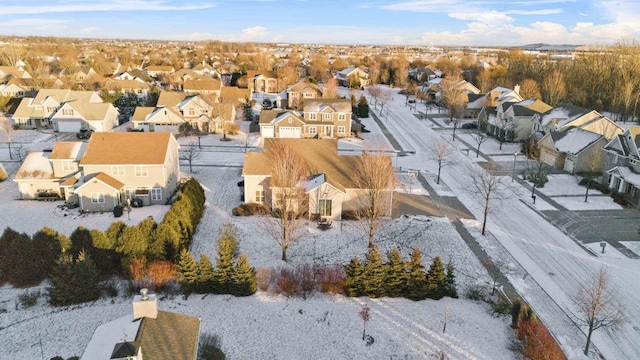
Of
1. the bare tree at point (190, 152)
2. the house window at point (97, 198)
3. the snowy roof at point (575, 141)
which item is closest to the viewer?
the house window at point (97, 198)

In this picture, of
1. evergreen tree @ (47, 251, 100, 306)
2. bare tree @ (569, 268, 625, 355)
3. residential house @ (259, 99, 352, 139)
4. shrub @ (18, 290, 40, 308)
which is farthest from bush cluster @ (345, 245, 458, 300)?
residential house @ (259, 99, 352, 139)

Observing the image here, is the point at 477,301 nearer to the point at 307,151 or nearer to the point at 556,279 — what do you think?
A: the point at 556,279

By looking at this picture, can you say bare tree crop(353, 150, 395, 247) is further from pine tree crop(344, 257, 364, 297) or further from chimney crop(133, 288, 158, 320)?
chimney crop(133, 288, 158, 320)

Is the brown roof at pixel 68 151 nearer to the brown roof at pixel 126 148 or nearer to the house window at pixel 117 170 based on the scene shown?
the brown roof at pixel 126 148

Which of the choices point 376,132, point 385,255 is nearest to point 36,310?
point 385,255

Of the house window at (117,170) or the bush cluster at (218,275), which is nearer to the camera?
the bush cluster at (218,275)

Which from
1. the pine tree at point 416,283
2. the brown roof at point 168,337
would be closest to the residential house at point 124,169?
the brown roof at point 168,337

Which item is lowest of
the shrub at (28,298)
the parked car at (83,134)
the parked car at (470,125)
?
the shrub at (28,298)
